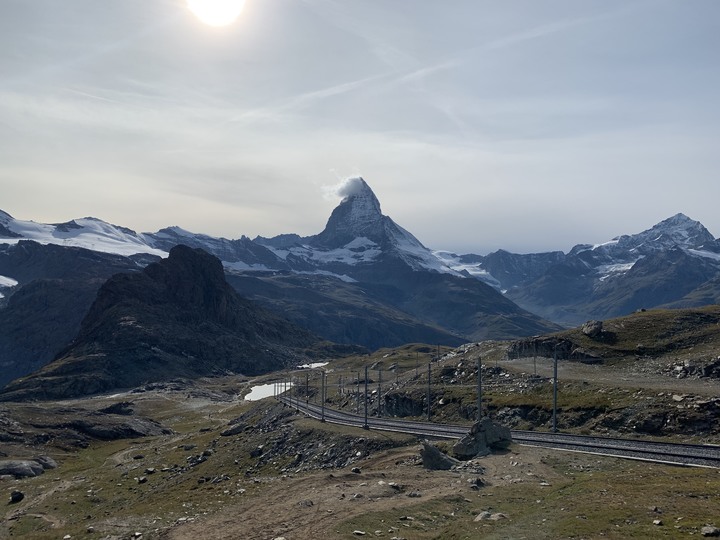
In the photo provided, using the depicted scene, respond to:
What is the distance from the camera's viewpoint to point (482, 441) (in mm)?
62688

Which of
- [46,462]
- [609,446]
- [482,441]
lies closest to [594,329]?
[609,446]

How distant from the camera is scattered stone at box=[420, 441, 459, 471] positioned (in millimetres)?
56344

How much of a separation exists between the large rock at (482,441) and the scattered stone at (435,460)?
450cm

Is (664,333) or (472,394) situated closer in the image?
(472,394)

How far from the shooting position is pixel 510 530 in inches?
1455

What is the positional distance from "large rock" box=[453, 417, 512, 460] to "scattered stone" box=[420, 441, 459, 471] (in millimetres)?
4503

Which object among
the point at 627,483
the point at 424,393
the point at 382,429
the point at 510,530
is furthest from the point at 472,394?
the point at 510,530

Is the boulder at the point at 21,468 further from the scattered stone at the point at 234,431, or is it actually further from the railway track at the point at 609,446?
the railway track at the point at 609,446

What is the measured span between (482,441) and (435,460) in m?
Result: 7.81

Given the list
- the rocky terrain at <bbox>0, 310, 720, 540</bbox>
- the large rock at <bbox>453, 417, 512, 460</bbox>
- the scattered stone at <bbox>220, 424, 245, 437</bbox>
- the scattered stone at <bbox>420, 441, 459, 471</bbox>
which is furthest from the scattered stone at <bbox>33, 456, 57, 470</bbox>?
the scattered stone at <bbox>420, 441, 459, 471</bbox>

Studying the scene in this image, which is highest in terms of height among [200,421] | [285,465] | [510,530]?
[510,530]

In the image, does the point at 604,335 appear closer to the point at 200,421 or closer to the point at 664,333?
the point at 664,333

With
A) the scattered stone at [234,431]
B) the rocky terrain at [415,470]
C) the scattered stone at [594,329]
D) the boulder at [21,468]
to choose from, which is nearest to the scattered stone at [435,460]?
the rocky terrain at [415,470]

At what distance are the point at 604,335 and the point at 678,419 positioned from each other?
5976cm
